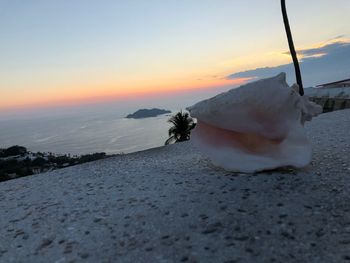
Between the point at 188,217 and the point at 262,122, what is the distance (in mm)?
1775

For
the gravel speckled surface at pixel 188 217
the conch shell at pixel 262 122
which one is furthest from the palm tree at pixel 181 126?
the conch shell at pixel 262 122

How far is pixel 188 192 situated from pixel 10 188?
3065mm

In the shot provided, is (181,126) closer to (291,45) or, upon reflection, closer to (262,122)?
(291,45)

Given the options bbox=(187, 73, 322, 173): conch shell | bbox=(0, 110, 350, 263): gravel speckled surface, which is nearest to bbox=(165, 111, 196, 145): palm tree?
bbox=(0, 110, 350, 263): gravel speckled surface

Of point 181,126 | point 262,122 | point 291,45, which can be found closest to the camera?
point 262,122

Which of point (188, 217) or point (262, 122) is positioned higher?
point (262, 122)

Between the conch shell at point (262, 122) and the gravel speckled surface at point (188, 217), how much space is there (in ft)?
0.61

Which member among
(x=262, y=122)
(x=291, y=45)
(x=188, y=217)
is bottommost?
(x=188, y=217)

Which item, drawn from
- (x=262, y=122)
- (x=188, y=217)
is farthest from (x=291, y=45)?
(x=188, y=217)

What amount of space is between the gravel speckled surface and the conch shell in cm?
19

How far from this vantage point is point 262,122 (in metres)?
4.61

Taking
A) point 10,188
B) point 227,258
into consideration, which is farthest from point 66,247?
point 10,188

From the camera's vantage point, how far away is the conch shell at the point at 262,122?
177 inches

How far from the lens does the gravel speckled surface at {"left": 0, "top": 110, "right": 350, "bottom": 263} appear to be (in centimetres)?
272
